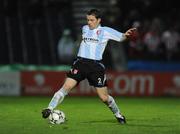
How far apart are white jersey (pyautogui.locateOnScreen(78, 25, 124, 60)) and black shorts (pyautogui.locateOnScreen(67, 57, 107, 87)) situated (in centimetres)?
12

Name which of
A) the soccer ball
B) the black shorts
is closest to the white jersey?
the black shorts

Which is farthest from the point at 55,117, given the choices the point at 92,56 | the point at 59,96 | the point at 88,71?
the point at 92,56

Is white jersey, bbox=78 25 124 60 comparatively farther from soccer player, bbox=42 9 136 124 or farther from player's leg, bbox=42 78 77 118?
player's leg, bbox=42 78 77 118

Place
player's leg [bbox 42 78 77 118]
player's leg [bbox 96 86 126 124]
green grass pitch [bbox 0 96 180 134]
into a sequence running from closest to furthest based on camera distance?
green grass pitch [bbox 0 96 180 134] → player's leg [bbox 42 78 77 118] → player's leg [bbox 96 86 126 124]

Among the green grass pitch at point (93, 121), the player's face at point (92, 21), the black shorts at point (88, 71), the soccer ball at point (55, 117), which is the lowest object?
the green grass pitch at point (93, 121)

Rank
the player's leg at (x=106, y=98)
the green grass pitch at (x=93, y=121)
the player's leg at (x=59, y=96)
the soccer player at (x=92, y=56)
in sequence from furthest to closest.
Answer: the player's leg at (x=106, y=98), the soccer player at (x=92, y=56), the player's leg at (x=59, y=96), the green grass pitch at (x=93, y=121)

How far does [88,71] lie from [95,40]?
0.62 metres

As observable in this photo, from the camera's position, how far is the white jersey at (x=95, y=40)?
41.1 feet

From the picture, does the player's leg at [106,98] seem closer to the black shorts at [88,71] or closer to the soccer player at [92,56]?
the soccer player at [92,56]

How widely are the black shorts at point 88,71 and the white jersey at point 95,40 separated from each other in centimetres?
12

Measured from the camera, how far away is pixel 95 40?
41.3 ft

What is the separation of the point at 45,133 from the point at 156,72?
13588mm

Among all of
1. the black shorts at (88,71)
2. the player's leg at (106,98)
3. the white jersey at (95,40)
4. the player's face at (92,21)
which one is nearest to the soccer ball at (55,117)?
the black shorts at (88,71)

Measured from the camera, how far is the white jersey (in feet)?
41.1
